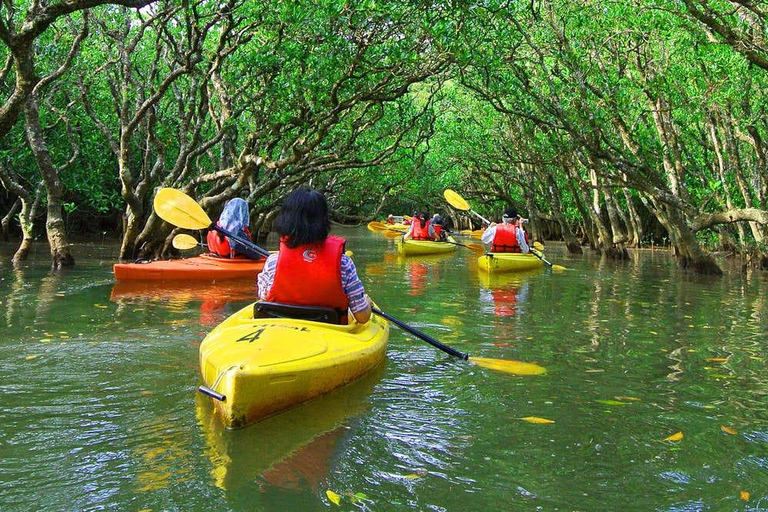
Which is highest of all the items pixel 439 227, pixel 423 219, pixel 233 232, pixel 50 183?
pixel 50 183

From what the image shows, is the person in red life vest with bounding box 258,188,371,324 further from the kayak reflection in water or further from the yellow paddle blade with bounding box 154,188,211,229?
the kayak reflection in water

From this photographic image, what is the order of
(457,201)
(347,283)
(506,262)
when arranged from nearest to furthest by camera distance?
(347,283)
(506,262)
(457,201)

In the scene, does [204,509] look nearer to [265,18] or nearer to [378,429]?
[378,429]

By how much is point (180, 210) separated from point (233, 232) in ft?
8.43

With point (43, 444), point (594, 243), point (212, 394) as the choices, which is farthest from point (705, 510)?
point (594, 243)

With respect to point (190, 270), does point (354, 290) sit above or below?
above

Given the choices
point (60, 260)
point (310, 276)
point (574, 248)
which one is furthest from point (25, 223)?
point (574, 248)

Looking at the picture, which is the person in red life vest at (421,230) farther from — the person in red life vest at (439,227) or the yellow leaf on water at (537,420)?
the yellow leaf on water at (537,420)

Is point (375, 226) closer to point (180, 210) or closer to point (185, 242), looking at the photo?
point (185, 242)

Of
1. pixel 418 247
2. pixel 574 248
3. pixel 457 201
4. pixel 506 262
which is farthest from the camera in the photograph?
pixel 574 248

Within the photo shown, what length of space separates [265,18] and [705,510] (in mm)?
9821

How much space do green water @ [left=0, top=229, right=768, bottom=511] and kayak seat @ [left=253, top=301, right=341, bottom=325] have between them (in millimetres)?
485

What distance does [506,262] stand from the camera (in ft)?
45.1

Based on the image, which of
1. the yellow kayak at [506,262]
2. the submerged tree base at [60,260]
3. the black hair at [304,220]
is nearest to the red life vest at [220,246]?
the submerged tree base at [60,260]
